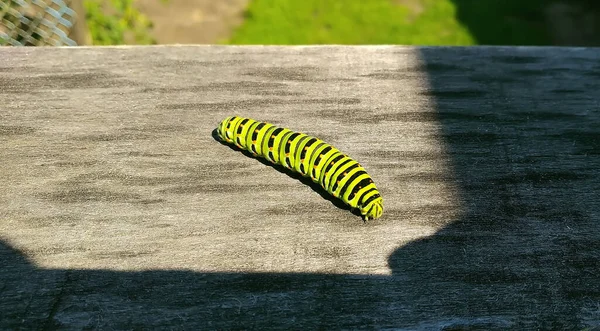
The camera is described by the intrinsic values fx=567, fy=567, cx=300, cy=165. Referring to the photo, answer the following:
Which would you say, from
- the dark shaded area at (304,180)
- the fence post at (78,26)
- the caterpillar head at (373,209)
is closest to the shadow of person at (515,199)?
the caterpillar head at (373,209)

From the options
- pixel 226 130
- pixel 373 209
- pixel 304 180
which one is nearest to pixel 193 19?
pixel 226 130

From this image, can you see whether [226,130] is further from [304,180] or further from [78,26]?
[78,26]

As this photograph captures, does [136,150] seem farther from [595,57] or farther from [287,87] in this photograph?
[595,57]

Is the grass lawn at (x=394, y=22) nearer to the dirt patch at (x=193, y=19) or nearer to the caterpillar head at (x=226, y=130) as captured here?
the dirt patch at (x=193, y=19)

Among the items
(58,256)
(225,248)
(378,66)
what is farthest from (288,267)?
(378,66)

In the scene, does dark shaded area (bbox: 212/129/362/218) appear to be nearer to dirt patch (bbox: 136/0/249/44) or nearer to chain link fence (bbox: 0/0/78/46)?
chain link fence (bbox: 0/0/78/46)
